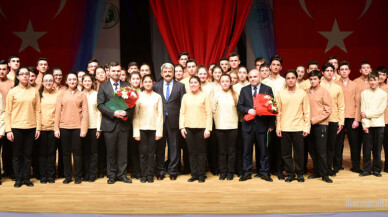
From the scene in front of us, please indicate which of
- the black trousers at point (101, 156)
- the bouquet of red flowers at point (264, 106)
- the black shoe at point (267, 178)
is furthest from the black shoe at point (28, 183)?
the black shoe at point (267, 178)

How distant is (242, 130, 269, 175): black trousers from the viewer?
438 cm

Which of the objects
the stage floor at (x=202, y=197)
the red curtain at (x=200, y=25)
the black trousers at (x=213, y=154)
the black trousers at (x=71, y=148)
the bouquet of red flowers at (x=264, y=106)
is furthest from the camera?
the red curtain at (x=200, y=25)

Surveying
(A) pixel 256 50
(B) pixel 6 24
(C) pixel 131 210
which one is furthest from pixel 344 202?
(B) pixel 6 24

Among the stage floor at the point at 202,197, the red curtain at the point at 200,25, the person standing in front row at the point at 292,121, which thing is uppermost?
the red curtain at the point at 200,25

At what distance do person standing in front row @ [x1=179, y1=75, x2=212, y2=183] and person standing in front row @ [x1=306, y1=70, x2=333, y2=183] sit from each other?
1207 millimetres

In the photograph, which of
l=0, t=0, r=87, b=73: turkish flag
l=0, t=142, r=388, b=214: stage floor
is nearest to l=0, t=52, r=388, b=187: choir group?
l=0, t=142, r=388, b=214: stage floor

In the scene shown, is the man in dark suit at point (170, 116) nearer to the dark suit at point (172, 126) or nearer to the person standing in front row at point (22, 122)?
the dark suit at point (172, 126)

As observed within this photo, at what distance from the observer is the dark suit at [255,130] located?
4379 mm

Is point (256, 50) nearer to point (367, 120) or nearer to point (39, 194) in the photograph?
point (367, 120)

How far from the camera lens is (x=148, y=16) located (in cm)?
712

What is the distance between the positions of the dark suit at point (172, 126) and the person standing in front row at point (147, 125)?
0.50 ft

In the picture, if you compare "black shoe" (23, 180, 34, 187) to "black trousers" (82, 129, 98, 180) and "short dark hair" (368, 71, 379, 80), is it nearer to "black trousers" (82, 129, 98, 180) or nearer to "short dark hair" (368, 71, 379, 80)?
"black trousers" (82, 129, 98, 180)

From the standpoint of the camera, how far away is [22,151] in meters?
4.26

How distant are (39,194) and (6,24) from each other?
14.8 ft
